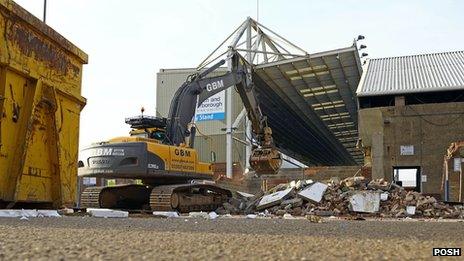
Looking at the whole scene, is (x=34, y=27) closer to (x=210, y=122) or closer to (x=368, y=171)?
(x=368, y=171)

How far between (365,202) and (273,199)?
2790 millimetres

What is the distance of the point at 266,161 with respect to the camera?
1966cm

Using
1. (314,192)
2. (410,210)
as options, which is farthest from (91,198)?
(410,210)

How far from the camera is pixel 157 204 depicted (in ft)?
46.0

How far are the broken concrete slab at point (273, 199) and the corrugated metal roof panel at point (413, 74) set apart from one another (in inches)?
440

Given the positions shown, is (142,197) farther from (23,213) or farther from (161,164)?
(23,213)

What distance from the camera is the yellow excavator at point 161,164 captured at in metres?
13.4

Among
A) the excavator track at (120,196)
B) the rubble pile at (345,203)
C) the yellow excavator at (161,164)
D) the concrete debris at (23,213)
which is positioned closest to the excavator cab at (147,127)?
the yellow excavator at (161,164)

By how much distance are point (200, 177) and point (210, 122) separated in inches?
912

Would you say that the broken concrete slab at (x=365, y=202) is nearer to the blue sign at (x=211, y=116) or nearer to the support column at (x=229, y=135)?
the support column at (x=229, y=135)

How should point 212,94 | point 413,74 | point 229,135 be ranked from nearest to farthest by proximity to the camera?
point 212,94, point 413,74, point 229,135

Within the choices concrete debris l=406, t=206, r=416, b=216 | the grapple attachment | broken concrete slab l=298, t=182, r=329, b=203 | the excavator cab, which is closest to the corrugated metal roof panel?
the grapple attachment

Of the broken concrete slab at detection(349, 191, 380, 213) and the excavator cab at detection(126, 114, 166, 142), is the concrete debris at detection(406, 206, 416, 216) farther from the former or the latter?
the excavator cab at detection(126, 114, 166, 142)

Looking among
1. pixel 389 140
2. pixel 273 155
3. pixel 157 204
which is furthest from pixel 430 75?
pixel 157 204
